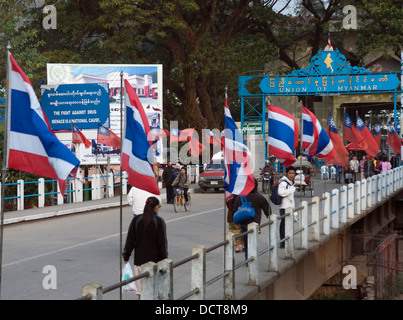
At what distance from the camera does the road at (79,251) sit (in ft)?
43.3

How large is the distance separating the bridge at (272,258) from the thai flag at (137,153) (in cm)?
114

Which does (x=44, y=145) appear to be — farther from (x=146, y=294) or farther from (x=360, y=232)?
(x=360, y=232)

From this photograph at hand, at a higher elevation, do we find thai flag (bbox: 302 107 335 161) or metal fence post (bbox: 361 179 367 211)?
thai flag (bbox: 302 107 335 161)

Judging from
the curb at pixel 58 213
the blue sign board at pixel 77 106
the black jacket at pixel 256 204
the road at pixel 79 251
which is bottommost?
the road at pixel 79 251

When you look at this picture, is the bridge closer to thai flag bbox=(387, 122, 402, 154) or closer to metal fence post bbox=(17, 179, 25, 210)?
metal fence post bbox=(17, 179, 25, 210)

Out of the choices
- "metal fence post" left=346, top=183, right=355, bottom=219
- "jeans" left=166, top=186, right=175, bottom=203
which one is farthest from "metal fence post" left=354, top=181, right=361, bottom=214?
"jeans" left=166, top=186, right=175, bottom=203

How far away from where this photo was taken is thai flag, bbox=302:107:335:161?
74.8ft

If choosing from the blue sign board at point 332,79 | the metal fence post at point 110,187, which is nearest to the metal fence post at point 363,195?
the metal fence post at point 110,187

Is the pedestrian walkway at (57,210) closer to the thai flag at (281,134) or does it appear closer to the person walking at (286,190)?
the thai flag at (281,134)

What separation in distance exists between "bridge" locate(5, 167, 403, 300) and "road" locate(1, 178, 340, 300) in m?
0.28

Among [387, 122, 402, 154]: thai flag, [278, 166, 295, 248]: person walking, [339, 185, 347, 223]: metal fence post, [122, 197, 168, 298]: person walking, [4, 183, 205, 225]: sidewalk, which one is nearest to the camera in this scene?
[122, 197, 168, 298]: person walking

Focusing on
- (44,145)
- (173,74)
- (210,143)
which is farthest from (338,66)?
(44,145)

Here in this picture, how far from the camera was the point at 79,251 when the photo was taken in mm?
17875

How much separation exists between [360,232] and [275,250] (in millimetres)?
13853
